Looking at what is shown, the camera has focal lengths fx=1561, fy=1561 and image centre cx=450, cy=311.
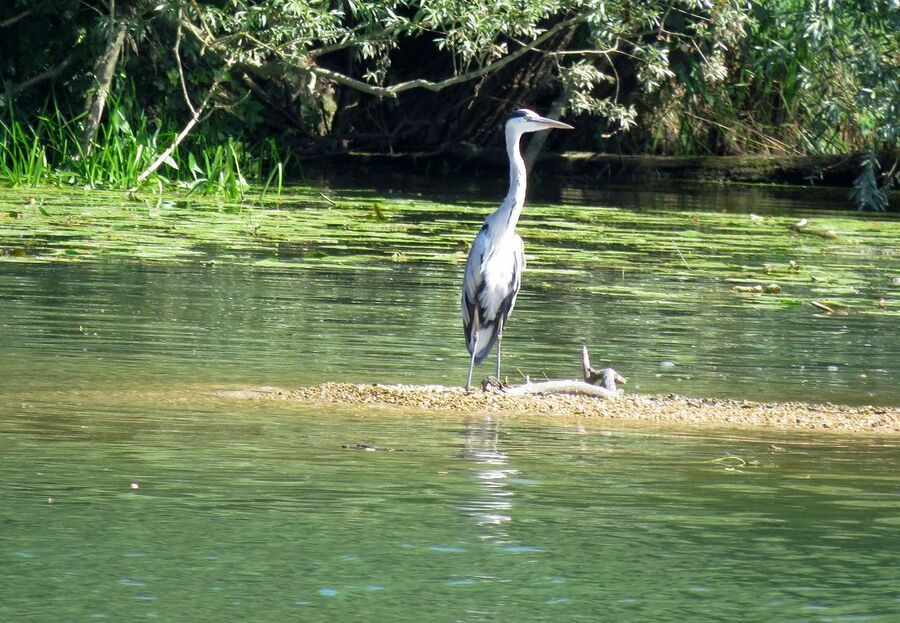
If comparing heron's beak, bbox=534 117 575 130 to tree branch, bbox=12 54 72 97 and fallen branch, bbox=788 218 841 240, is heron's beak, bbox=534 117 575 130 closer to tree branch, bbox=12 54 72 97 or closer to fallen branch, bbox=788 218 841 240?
fallen branch, bbox=788 218 841 240

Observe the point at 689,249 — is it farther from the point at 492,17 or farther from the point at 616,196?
the point at 616,196

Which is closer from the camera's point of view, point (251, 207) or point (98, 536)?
point (98, 536)

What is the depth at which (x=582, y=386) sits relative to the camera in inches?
290

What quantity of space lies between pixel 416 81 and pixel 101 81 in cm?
380

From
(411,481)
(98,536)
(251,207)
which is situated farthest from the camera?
(251,207)

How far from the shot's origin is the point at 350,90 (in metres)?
26.5

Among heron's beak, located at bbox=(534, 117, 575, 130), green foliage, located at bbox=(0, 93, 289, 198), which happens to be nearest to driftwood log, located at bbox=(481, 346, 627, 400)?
heron's beak, located at bbox=(534, 117, 575, 130)

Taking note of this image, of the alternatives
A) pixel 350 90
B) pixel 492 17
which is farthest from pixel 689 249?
pixel 350 90

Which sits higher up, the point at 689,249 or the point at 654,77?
the point at 654,77

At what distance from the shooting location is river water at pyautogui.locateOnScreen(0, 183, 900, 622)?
4203 millimetres

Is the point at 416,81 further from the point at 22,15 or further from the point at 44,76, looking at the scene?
the point at 22,15

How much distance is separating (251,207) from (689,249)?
4.96 m

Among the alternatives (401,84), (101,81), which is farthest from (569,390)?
(101,81)

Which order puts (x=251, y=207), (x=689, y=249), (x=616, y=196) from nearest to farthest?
(x=689, y=249) < (x=251, y=207) < (x=616, y=196)
